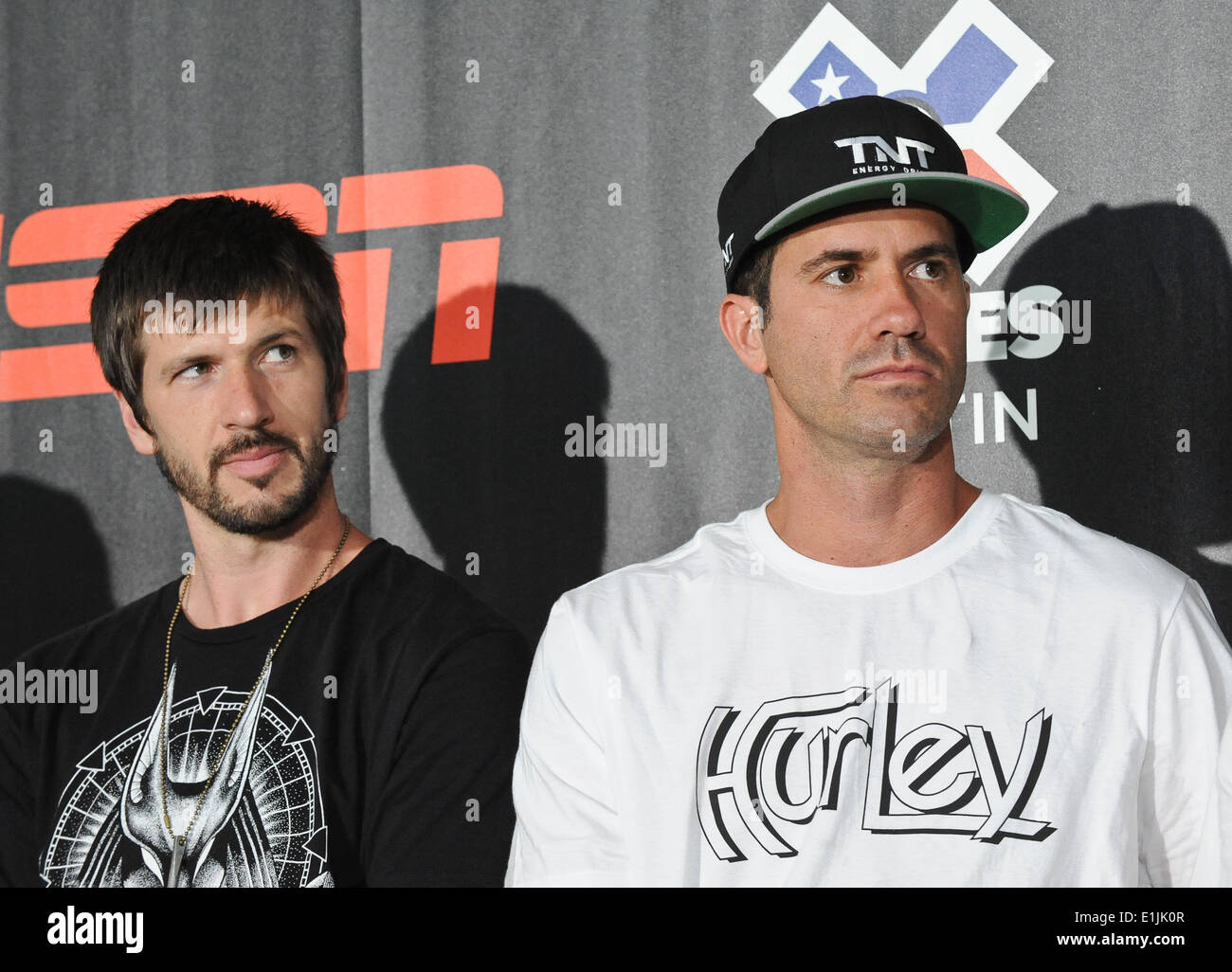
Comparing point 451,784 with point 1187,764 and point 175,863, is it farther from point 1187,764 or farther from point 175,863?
point 1187,764

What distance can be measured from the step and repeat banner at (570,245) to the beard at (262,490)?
0.79 ft

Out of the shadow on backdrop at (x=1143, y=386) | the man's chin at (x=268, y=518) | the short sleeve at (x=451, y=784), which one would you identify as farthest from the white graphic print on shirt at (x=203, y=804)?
the shadow on backdrop at (x=1143, y=386)

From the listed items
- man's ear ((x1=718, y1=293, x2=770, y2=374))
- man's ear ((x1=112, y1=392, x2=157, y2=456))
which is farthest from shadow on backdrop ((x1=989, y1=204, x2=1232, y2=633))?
man's ear ((x1=112, y1=392, x2=157, y2=456))

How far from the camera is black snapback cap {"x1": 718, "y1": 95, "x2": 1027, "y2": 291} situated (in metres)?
1.39

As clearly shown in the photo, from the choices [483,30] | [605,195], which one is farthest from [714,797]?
[483,30]

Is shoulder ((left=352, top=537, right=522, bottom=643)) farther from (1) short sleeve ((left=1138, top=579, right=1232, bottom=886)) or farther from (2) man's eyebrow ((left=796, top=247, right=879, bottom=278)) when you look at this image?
(1) short sleeve ((left=1138, top=579, right=1232, bottom=886))

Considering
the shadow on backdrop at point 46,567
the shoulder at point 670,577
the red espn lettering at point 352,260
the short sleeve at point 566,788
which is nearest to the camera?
the short sleeve at point 566,788

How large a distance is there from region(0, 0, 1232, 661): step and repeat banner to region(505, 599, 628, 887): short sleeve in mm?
522

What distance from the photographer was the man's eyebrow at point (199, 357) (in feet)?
5.74

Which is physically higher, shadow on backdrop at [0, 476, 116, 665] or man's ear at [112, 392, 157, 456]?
man's ear at [112, 392, 157, 456]

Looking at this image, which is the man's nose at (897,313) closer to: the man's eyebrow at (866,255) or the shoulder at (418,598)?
the man's eyebrow at (866,255)

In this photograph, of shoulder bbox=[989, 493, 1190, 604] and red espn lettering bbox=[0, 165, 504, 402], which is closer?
shoulder bbox=[989, 493, 1190, 604]
